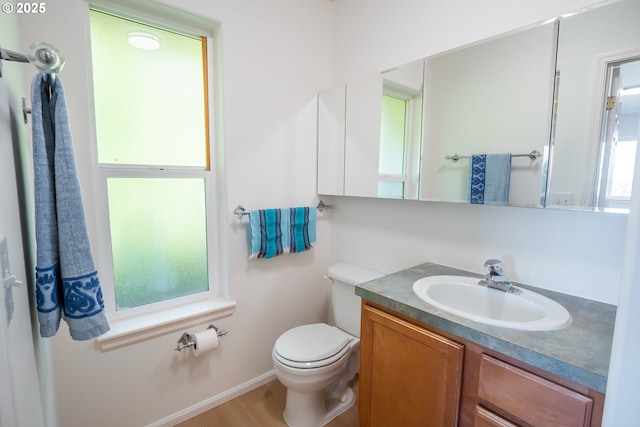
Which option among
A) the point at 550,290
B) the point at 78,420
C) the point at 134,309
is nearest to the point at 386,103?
the point at 550,290

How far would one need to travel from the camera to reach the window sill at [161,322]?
1454 mm

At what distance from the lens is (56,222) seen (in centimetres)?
81

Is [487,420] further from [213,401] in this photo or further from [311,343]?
[213,401]

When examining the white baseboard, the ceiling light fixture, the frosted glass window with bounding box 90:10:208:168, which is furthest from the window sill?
the ceiling light fixture

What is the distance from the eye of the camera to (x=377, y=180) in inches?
70.9

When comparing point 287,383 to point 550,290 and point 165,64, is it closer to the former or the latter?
point 550,290

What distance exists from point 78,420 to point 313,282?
1457mm

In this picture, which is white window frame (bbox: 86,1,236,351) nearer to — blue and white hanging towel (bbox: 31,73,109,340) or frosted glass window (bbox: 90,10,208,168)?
frosted glass window (bbox: 90,10,208,168)

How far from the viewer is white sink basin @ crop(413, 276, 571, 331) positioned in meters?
1.03

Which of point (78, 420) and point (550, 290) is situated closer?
point (550, 290)

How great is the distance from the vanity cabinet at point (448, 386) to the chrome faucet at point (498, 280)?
420mm

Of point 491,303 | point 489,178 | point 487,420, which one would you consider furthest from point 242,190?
point 487,420

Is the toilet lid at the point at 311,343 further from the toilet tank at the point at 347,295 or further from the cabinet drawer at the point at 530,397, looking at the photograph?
the cabinet drawer at the point at 530,397

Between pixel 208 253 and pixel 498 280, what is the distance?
1581 mm
